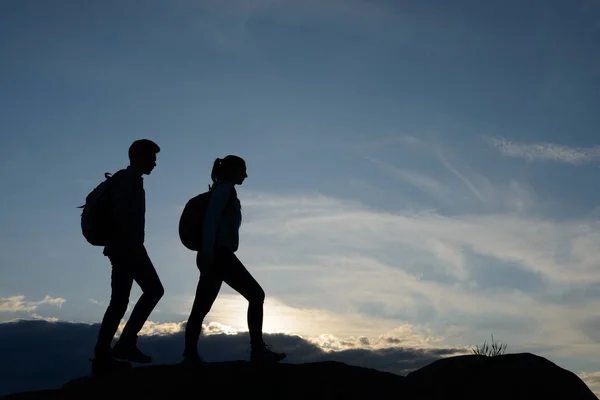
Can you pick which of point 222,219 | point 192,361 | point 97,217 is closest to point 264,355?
point 192,361

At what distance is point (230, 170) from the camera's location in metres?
7.23

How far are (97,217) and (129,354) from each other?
5.24 feet

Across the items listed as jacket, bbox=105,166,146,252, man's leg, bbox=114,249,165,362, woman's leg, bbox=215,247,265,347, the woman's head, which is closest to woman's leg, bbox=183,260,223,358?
woman's leg, bbox=215,247,265,347

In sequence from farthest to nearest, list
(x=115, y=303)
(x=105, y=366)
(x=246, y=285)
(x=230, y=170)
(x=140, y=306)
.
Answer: (x=230, y=170) < (x=246, y=285) < (x=140, y=306) < (x=115, y=303) < (x=105, y=366)

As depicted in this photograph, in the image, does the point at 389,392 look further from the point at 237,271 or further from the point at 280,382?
the point at 237,271

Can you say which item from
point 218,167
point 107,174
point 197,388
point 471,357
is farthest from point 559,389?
point 107,174

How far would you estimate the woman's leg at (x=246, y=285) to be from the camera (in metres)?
6.92

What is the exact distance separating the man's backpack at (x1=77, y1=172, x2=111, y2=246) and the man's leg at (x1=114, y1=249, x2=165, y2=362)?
0.49 meters

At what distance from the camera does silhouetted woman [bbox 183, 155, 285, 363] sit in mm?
6902

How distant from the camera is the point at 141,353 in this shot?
672cm

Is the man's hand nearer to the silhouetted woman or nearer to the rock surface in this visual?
the silhouetted woman

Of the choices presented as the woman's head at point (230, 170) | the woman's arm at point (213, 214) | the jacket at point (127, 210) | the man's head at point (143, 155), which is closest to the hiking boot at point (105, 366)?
the jacket at point (127, 210)

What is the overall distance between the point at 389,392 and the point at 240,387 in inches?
66.5

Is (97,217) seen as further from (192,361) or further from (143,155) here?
(192,361)
